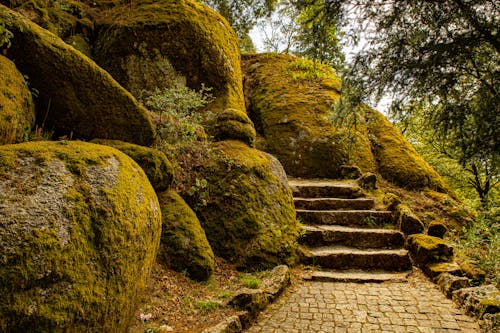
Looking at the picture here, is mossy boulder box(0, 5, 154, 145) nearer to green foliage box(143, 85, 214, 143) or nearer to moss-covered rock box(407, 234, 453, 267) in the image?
green foliage box(143, 85, 214, 143)

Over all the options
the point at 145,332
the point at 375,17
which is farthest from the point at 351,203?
the point at 145,332

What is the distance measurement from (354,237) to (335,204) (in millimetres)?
1295

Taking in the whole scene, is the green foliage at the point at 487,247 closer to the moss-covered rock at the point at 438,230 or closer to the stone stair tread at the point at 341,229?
the moss-covered rock at the point at 438,230

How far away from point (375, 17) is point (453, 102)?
127 centimetres

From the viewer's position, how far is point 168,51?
8922 millimetres

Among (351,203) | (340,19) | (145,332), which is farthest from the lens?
(351,203)

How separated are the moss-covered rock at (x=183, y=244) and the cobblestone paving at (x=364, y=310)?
1137 millimetres

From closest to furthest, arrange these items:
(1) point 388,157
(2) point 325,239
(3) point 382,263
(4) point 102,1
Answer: (3) point 382,263
(2) point 325,239
(1) point 388,157
(4) point 102,1

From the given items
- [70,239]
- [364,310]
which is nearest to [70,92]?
[70,239]

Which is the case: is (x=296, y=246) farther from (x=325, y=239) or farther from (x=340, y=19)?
(x=340, y=19)

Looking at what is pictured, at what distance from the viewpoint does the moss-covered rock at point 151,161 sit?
4.48 m

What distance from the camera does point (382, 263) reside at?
5.69 m

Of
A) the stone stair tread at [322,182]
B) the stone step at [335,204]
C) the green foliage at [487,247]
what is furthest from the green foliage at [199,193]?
the green foliage at [487,247]

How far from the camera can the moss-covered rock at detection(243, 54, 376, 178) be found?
384 inches
